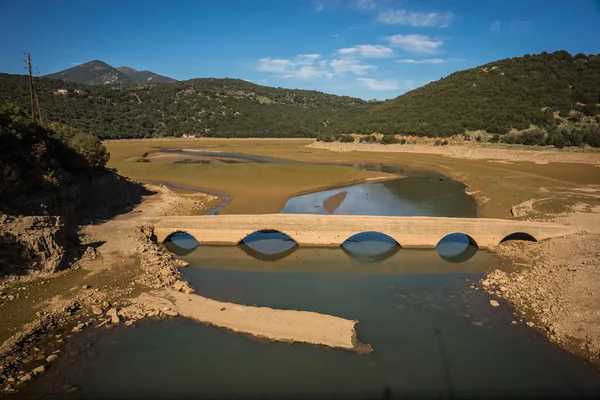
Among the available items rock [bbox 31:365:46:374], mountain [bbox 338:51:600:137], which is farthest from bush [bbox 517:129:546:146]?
rock [bbox 31:365:46:374]

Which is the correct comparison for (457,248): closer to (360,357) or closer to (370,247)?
(370,247)

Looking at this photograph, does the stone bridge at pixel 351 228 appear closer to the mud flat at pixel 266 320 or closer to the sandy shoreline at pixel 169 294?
the sandy shoreline at pixel 169 294

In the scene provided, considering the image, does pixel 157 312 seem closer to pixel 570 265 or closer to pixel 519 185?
pixel 570 265

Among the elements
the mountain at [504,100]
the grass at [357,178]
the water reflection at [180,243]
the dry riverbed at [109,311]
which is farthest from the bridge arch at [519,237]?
the mountain at [504,100]

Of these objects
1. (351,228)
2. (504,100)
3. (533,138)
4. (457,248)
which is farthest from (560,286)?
(504,100)

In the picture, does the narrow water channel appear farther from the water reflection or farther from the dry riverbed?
the water reflection

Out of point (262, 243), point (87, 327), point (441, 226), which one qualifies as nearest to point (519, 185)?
point (441, 226)
